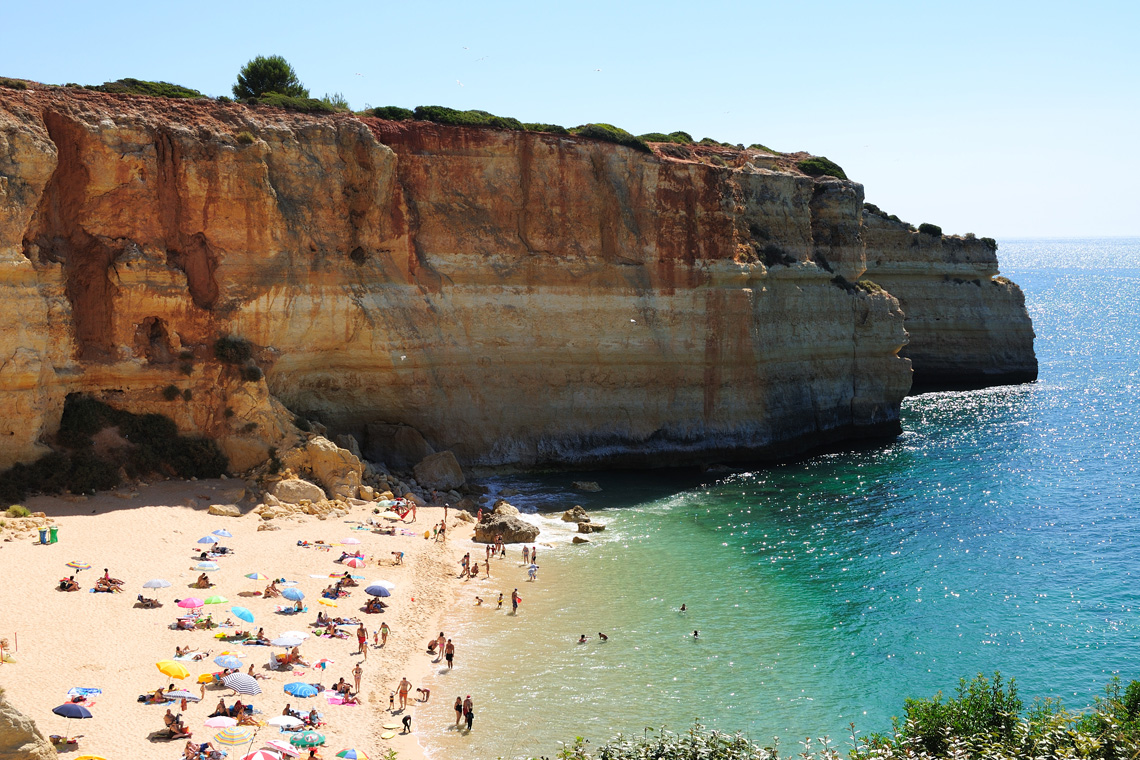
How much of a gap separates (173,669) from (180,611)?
13.7 feet

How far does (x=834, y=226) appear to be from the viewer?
181 feet

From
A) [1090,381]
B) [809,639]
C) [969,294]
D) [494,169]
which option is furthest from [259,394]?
[1090,381]

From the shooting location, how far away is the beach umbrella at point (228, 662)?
21703 mm

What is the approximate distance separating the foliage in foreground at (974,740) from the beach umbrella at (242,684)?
9.21m

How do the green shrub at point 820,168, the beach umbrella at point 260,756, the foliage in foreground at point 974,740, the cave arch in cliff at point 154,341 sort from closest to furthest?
1. the foliage in foreground at point 974,740
2. the beach umbrella at point 260,756
3. the cave arch in cliff at point 154,341
4. the green shrub at point 820,168

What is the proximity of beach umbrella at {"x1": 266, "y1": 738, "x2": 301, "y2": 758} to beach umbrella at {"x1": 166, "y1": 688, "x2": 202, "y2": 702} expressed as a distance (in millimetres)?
2628

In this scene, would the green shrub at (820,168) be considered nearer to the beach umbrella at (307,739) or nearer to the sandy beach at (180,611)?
the sandy beach at (180,611)

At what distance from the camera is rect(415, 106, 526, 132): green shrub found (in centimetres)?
4327

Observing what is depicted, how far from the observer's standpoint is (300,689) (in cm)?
2131

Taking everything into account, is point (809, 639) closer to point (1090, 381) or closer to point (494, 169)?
point (494, 169)

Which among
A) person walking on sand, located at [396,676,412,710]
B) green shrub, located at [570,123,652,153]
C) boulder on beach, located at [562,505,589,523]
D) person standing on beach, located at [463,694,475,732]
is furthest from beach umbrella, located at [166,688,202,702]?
green shrub, located at [570,123,652,153]

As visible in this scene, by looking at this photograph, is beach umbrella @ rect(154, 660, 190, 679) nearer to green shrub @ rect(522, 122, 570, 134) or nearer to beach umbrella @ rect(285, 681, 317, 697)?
beach umbrella @ rect(285, 681, 317, 697)

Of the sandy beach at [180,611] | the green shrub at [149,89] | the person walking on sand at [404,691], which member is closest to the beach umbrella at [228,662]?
the sandy beach at [180,611]

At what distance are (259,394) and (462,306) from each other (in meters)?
10.8
